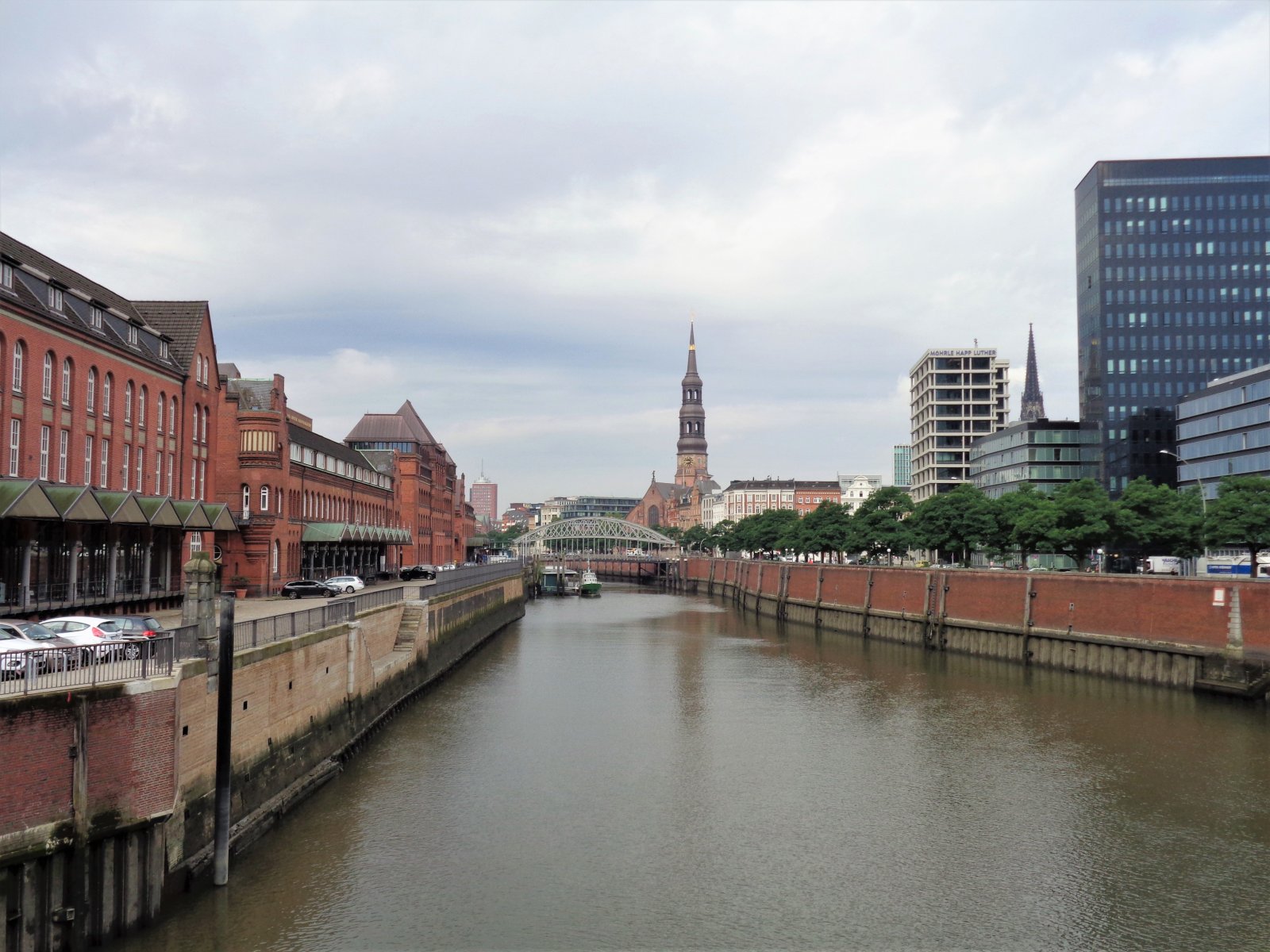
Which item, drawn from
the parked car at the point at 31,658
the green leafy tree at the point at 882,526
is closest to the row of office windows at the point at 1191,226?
the green leafy tree at the point at 882,526

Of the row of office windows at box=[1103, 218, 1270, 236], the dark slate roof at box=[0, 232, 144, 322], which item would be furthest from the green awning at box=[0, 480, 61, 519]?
the row of office windows at box=[1103, 218, 1270, 236]

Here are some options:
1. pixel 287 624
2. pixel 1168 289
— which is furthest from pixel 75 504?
pixel 1168 289

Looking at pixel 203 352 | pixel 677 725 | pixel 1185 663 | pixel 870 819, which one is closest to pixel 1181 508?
pixel 1185 663

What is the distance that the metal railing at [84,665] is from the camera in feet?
58.6

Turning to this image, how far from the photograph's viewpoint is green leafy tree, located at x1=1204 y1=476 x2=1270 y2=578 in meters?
64.1

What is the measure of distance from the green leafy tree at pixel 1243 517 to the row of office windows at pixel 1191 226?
69.9 meters

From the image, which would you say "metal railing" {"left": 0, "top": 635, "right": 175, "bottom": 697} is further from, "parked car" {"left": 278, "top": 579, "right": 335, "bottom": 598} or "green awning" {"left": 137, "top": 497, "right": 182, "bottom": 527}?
"parked car" {"left": 278, "top": 579, "right": 335, "bottom": 598}

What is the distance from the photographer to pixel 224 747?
22.0m

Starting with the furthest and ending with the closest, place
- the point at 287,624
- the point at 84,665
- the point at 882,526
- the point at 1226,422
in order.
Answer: the point at 882,526 → the point at 1226,422 → the point at 287,624 → the point at 84,665

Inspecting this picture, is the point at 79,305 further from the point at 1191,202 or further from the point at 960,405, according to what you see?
the point at 960,405

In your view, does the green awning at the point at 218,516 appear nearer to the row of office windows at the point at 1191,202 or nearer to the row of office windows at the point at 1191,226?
the row of office windows at the point at 1191,226

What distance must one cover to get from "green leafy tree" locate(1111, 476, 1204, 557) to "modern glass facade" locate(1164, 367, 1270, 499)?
759 inches

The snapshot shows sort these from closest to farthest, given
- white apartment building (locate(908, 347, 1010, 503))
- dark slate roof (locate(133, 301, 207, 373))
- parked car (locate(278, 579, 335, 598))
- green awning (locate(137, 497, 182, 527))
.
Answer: green awning (locate(137, 497, 182, 527)), dark slate roof (locate(133, 301, 207, 373)), parked car (locate(278, 579, 335, 598)), white apartment building (locate(908, 347, 1010, 503))

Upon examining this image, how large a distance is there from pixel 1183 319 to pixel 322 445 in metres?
104
